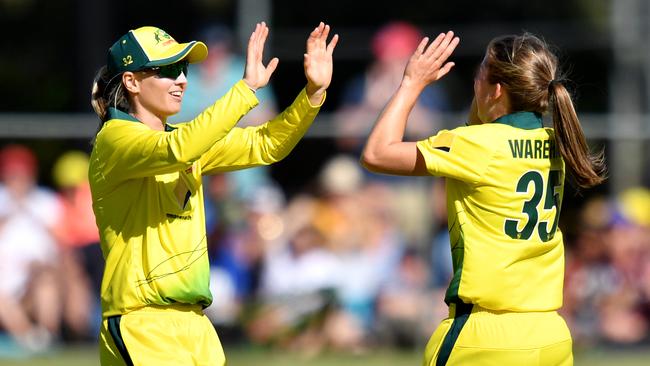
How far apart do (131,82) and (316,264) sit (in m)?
6.15

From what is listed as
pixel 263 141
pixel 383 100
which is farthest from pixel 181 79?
pixel 383 100

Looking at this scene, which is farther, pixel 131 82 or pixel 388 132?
pixel 131 82

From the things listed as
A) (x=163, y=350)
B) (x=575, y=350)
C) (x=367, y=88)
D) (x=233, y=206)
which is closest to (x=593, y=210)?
(x=575, y=350)

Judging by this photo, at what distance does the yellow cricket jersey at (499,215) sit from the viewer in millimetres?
4441

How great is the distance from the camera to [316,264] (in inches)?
421

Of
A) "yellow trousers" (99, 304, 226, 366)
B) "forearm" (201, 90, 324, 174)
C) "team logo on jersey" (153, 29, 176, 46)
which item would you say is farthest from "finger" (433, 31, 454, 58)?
"yellow trousers" (99, 304, 226, 366)

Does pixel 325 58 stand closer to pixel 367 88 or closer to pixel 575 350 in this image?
pixel 575 350

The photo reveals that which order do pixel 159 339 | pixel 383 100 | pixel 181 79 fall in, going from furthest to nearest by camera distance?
pixel 383 100 < pixel 181 79 < pixel 159 339

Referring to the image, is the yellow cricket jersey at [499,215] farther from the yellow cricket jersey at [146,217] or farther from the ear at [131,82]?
the ear at [131,82]

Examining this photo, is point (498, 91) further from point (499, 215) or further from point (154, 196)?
point (154, 196)

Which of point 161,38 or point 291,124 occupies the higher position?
point 161,38

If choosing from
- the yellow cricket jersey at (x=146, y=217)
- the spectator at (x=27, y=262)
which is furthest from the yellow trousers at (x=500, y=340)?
the spectator at (x=27, y=262)

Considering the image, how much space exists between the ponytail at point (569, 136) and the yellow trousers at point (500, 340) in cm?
56

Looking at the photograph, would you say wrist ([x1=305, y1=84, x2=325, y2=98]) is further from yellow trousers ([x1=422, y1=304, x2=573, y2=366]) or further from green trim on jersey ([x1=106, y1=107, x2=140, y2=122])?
yellow trousers ([x1=422, y1=304, x2=573, y2=366])
